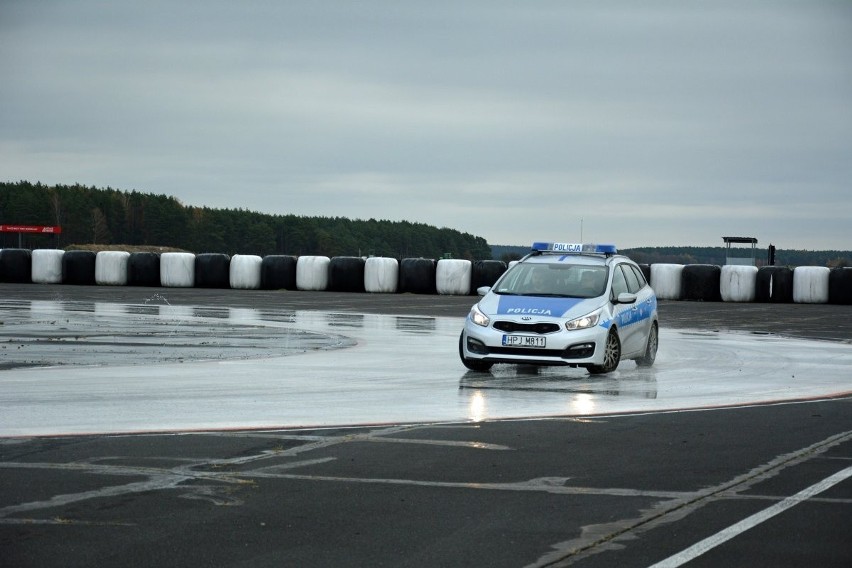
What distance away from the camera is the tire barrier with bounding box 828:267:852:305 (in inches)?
1533

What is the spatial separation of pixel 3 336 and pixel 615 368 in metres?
9.57

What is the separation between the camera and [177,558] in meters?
6.10

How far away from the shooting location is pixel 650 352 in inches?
706

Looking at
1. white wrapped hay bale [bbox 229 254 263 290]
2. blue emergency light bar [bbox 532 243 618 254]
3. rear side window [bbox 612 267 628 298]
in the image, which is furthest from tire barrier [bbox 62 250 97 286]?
rear side window [bbox 612 267 628 298]

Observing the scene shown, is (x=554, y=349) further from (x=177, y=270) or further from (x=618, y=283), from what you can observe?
(x=177, y=270)

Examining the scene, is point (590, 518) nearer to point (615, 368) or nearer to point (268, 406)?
point (268, 406)

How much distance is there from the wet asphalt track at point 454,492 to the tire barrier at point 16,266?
33419 mm

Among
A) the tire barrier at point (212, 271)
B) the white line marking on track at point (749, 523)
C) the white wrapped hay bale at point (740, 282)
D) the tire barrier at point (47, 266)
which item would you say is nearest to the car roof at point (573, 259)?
the white line marking on track at point (749, 523)

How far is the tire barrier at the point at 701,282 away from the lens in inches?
1592

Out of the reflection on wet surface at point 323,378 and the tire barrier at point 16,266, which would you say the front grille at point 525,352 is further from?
the tire barrier at point 16,266

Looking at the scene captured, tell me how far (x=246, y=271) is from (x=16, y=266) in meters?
7.96

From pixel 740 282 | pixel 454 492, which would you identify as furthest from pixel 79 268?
pixel 454 492

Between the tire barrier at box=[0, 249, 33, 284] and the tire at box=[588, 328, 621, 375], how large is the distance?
3164 cm

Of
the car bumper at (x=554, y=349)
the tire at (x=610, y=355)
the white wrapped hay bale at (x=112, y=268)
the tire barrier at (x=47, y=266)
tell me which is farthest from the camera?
the tire barrier at (x=47, y=266)
